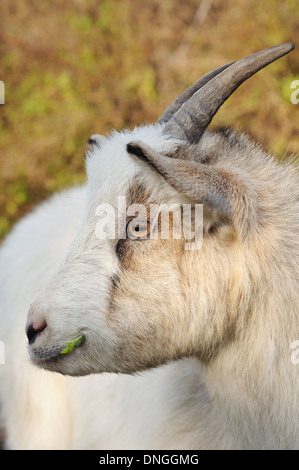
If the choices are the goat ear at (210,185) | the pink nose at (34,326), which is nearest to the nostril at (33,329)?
the pink nose at (34,326)

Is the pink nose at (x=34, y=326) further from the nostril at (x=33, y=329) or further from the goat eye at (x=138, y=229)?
the goat eye at (x=138, y=229)

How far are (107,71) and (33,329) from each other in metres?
6.71

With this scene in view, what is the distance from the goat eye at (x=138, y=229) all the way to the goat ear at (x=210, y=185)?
27cm

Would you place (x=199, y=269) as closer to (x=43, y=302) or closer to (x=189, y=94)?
(x=43, y=302)

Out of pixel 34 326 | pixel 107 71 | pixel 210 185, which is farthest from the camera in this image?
pixel 107 71

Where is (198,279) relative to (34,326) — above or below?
above

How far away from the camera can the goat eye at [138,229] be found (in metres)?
2.83

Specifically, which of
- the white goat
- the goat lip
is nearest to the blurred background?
the white goat

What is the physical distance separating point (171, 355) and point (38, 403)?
1.63 meters

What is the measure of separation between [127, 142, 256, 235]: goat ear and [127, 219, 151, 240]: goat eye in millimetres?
272

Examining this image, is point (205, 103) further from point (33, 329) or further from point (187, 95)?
point (33, 329)

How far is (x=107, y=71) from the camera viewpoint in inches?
355

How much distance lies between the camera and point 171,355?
2975mm

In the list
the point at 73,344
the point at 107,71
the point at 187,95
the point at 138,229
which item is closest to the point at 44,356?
the point at 73,344
